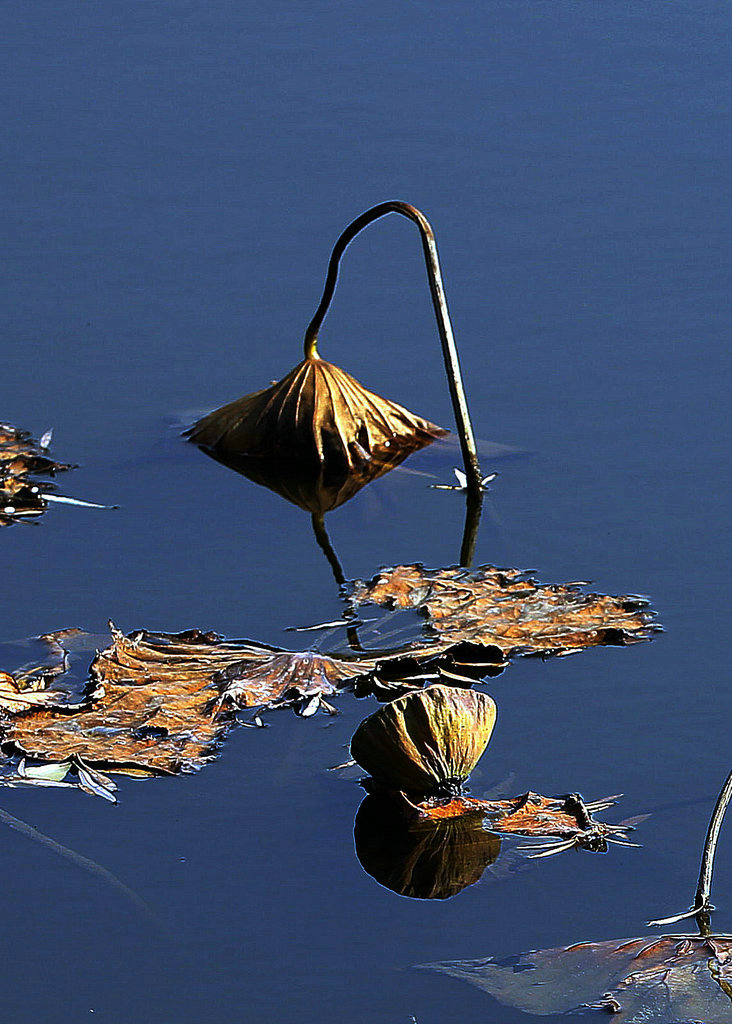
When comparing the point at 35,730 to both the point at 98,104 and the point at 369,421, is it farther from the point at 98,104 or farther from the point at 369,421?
the point at 98,104

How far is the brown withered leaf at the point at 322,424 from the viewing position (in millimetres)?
2934

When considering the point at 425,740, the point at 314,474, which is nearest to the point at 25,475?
the point at 314,474

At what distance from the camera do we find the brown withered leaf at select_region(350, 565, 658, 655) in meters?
2.32

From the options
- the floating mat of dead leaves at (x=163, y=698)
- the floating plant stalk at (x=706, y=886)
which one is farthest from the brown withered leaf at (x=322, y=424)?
the floating plant stalk at (x=706, y=886)

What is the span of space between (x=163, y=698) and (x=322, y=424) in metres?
0.89

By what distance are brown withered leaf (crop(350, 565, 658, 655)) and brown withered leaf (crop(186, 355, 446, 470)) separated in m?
0.44

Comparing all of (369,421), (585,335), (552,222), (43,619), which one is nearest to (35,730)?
(43,619)

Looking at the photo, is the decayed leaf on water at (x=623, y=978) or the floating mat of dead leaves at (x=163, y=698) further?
the floating mat of dead leaves at (x=163, y=698)

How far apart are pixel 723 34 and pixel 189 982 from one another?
366 cm

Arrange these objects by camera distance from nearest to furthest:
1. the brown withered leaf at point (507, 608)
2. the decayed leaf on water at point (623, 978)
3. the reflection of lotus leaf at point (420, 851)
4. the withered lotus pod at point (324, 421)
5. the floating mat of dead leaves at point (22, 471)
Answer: the decayed leaf on water at point (623, 978) < the reflection of lotus leaf at point (420, 851) < the brown withered leaf at point (507, 608) < the floating mat of dead leaves at point (22, 471) < the withered lotus pod at point (324, 421)

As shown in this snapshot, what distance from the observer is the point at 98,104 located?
4.49m

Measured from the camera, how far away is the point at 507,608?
2.39 m

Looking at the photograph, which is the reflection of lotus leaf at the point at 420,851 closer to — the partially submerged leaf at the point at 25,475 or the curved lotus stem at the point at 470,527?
the curved lotus stem at the point at 470,527

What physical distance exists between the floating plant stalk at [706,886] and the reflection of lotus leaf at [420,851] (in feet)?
0.66
